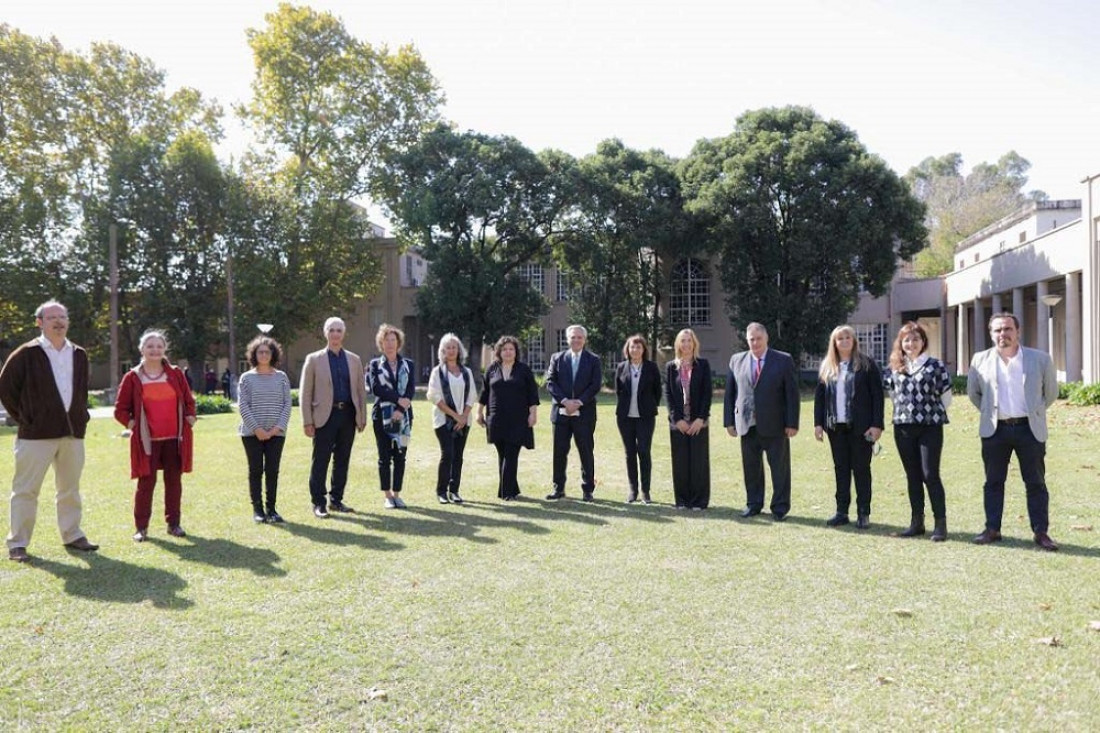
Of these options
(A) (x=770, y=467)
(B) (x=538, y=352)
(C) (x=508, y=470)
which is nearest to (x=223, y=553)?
(C) (x=508, y=470)

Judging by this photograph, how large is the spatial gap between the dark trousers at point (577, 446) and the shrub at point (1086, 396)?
54.9ft

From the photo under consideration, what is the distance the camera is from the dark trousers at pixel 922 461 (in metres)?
7.04

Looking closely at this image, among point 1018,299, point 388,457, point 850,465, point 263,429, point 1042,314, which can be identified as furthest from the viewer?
point 1018,299

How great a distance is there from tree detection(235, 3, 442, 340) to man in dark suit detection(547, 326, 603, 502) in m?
32.8

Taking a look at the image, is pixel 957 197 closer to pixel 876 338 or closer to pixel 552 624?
pixel 876 338

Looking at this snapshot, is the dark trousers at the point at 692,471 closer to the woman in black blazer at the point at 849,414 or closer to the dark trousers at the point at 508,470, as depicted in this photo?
the woman in black blazer at the point at 849,414

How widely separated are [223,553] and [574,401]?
410cm

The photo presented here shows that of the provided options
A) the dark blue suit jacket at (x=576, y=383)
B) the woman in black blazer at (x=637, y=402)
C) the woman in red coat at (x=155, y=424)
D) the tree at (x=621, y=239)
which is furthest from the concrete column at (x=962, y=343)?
the woman in red coat at (x=155, y=424)

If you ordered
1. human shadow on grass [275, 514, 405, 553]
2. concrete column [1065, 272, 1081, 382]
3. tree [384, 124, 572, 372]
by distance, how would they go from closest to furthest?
human shadow on grass [275, 514, 405, 553], concrete column [1065, 272, 1081, 382], tree [384, 124, 572, 372]

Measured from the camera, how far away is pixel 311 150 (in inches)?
1661

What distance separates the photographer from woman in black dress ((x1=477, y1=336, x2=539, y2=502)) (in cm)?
934

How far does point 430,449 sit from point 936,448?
9.40 meters

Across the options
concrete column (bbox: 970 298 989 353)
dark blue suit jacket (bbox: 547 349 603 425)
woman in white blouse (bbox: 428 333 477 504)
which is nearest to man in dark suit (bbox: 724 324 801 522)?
dark blue suit jacket (bbox: 547 349 603 425)

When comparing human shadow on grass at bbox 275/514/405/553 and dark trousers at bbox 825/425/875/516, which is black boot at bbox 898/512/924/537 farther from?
human shadow on grass at bbox 275/514/405/553
